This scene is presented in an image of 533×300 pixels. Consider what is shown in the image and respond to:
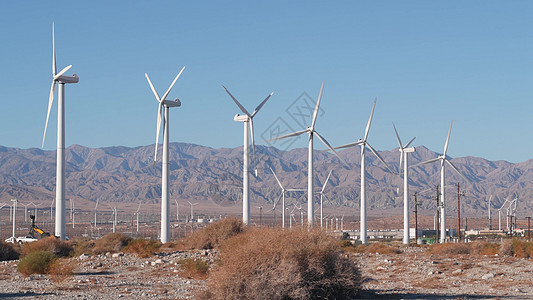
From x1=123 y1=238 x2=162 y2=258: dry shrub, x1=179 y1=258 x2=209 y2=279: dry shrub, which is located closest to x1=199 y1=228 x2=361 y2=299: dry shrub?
x1=179 y1=258 x2=209 y2=279: dry shrub

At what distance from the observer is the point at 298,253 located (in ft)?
75.9

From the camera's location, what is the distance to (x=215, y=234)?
5359 cm

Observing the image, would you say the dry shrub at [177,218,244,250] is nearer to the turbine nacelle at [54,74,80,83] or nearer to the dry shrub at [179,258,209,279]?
the dry shrub at [179,258,209,279]

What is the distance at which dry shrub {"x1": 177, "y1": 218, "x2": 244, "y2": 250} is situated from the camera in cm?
5291

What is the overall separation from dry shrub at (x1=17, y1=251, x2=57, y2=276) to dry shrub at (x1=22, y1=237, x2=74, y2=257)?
434 inches

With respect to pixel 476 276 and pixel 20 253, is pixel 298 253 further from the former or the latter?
pixel 20 253

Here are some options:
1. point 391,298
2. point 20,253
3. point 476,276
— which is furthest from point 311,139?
point 391,298

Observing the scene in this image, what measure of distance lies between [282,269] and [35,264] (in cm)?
1904

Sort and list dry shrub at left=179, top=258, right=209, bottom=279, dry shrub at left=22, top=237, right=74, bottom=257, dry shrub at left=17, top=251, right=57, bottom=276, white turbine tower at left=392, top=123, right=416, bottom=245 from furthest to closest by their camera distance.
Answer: white turbine tower at left=392, top=123, right=416, bottom=245 → dry shrub at left=22, top=237, right=74, bottom=257 → dry shrub at left=17, top=251, right=57, bottom=276 → dry shrub at left=179, top=258, right=209, bottom=279

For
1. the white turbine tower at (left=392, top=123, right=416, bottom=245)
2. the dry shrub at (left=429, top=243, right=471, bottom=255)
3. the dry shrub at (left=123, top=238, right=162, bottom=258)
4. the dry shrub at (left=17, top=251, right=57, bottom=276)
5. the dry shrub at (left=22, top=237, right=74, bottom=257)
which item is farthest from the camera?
the white turbine tower at (left=392, top=123, right=416, bottom=245)

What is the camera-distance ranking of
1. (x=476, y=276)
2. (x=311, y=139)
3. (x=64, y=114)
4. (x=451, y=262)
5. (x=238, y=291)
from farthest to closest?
(x=311, y=139)
(x=64, y=114)
(x=451, y=262)
(x=476, y=276)
(x=238, y=291)

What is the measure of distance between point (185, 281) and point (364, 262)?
50.7ft

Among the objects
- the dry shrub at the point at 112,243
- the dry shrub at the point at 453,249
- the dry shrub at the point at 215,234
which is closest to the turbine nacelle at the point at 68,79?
the dry shrub at the point at 112,243

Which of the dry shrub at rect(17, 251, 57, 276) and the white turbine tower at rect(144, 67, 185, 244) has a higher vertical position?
the white turbine tower at rect(144, 67, 185, 244)
